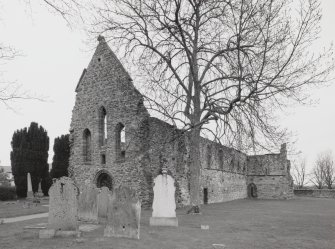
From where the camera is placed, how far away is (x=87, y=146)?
2202 cm

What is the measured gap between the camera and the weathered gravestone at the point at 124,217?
9750 millimetres

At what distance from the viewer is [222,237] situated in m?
10.2

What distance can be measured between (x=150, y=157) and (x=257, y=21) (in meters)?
9.26

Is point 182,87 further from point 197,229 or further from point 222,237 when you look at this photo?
point 222,237

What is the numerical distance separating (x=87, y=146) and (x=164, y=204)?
34.4 feet

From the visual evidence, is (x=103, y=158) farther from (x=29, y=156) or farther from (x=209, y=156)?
(x=29, y=156)

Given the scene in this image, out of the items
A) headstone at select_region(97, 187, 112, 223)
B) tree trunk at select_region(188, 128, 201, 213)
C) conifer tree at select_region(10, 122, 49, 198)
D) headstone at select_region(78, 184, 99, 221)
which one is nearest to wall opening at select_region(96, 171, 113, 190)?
tree trunk at select_region(188, 128, 201, 213)

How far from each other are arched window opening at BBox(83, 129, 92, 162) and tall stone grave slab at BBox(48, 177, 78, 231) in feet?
38.4

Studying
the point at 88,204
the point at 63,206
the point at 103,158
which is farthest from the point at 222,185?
the point at 63,206

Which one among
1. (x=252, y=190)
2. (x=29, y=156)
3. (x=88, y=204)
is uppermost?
(x=29, y=156)

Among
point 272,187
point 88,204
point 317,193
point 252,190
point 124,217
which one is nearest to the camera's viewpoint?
point 124,217

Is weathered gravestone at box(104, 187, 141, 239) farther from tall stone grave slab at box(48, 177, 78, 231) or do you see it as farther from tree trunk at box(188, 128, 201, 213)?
tree trunk at box(188, 128, 201, 213)

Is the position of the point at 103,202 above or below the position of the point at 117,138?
below

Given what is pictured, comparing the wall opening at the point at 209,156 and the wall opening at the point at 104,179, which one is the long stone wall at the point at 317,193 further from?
the wall opening at the point at 104,179
